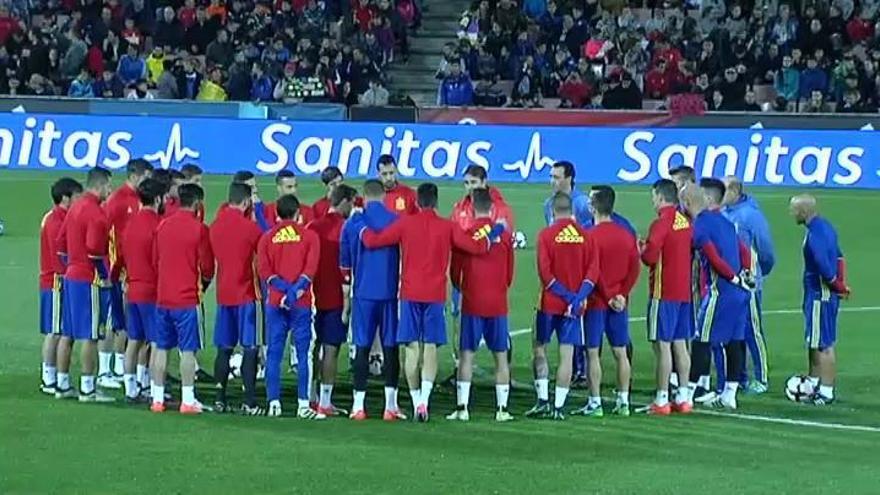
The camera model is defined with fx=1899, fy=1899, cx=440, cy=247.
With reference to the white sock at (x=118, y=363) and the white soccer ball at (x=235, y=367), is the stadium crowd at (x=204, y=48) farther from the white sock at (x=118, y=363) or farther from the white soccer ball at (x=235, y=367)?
the white sock at (x=118, y=363)

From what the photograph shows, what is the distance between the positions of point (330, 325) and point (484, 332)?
134cm

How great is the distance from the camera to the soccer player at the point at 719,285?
16812 millimetres

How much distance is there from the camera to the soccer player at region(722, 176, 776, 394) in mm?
17578

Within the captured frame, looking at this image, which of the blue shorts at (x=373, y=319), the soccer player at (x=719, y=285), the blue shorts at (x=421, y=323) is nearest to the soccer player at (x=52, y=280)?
the blue shorts at (x=373, y=319)

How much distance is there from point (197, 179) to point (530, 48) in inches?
942

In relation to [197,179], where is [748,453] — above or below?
below

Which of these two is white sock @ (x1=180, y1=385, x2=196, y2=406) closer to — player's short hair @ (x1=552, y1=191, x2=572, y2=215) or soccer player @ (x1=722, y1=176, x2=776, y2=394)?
player's short hair @ (x1=552, y1=191, x2=572, y2=215)

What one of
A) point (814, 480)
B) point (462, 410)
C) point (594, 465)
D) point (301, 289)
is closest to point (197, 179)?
point (301, 289)

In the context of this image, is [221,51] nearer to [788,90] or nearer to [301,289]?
[788,90]

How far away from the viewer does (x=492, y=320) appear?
634 inches

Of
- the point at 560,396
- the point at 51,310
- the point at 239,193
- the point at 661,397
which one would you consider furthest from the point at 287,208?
the point at 661,397

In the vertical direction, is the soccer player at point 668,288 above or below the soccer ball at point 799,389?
above

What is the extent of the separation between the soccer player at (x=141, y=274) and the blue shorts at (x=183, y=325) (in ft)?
0.55

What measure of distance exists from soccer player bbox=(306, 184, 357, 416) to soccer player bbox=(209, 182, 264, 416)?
0.58 meters
